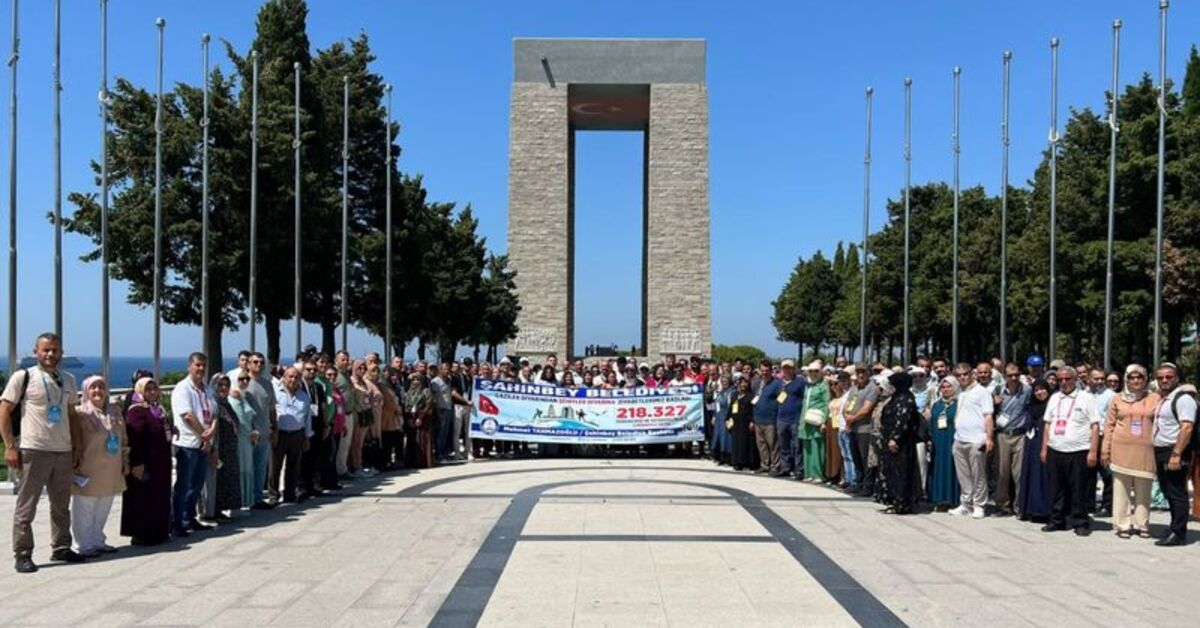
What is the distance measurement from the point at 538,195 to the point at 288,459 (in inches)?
1365

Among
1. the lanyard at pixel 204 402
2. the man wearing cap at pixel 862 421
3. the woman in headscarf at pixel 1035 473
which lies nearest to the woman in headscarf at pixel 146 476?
the lanyard at pixel 204 402

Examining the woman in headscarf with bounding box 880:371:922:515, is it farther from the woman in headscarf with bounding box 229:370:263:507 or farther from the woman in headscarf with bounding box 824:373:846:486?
the woman in headscarf with bounding box 229:370:263:507

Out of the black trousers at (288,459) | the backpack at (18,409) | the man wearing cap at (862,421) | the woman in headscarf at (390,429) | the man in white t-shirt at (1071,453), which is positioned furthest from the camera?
the woman in headscarf at (390,429)

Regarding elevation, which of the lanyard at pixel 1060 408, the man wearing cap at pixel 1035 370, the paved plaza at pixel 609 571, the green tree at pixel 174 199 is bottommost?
the paved plaza at pixel 609 571

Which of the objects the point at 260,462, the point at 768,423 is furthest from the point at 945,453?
the point at 260,462

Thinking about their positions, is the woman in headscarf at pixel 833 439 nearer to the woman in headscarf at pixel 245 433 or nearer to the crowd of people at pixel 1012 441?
the crowd of people at pixel 1012 441

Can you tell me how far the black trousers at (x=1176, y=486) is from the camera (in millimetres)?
10195

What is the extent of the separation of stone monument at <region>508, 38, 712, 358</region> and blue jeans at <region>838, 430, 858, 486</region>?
3121 centimetres

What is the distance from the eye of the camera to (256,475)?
1195cm

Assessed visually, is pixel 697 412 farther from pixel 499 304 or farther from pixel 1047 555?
pixel 499 304

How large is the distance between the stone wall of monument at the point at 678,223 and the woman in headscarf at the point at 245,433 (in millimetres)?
34554

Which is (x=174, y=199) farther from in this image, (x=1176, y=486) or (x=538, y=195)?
(x=1176, y=486)

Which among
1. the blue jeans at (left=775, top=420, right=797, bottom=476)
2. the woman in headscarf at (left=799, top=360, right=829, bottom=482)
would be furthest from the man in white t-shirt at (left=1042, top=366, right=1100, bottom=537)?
the blue jeans at (left=775, top=420, right=797, bottom=476)

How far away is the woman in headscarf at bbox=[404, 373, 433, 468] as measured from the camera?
16.9 m
